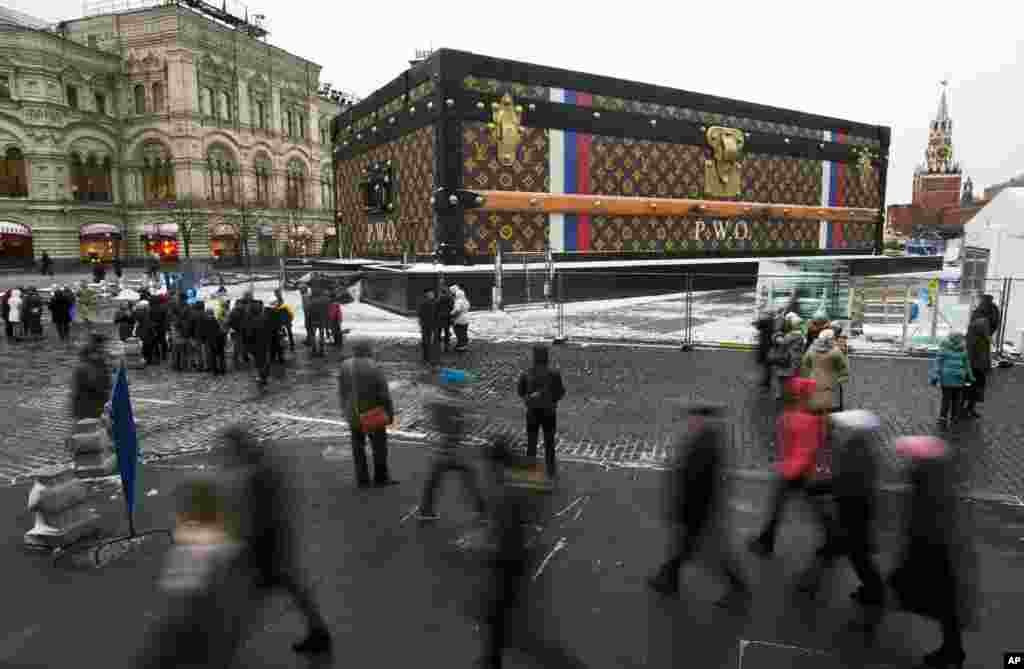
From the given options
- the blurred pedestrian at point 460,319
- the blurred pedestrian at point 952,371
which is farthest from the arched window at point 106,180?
the blurred pedestrian at point 952,371

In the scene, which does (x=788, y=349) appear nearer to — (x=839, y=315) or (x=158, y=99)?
(x=839, y=315)

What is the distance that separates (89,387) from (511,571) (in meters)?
6.93

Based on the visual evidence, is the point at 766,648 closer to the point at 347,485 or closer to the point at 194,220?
the point at 347,485

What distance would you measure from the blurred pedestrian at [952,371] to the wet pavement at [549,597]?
3.26 meters

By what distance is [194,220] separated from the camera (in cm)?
5150

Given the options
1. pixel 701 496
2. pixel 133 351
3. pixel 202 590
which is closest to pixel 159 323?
pixel 133 351

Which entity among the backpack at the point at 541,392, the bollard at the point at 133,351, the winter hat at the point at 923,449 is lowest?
the bollard at the point at 133,351

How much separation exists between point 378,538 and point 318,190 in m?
63.2

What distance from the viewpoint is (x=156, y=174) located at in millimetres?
52344

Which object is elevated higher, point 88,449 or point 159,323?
point 159,323

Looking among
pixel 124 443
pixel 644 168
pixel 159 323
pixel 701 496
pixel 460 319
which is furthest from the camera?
pixel 644 168

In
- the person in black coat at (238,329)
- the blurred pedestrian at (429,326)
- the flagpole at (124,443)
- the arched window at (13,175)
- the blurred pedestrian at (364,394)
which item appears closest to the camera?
the flagpole at (124,443)

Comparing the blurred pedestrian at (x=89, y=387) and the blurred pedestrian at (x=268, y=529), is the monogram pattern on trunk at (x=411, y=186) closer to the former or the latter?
the blurred pedestrian at (x=89, y=387)

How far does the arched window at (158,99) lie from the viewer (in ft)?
168
